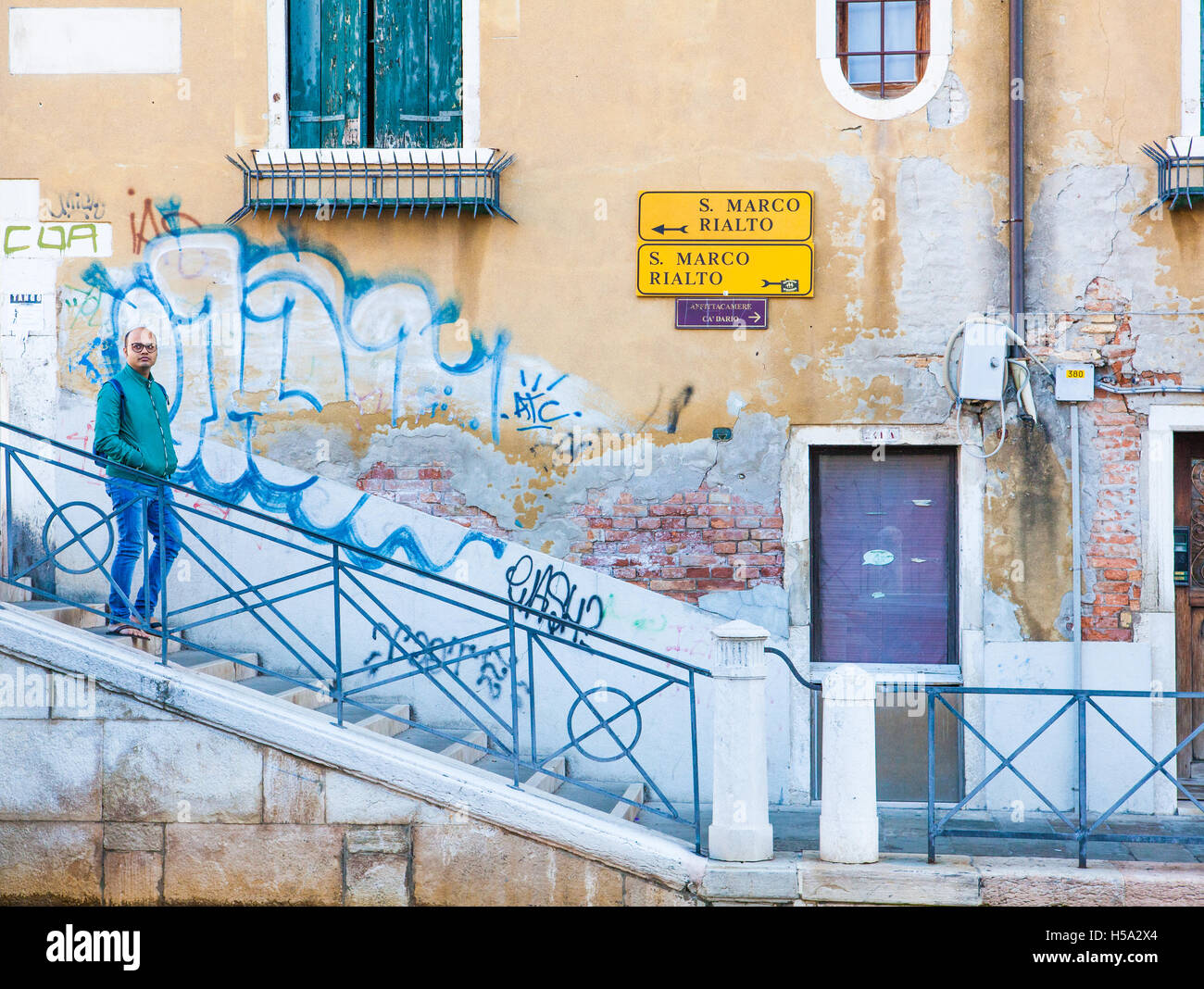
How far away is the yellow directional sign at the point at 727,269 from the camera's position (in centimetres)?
679

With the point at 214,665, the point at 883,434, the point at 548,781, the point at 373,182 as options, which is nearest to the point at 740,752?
the point at 548,781

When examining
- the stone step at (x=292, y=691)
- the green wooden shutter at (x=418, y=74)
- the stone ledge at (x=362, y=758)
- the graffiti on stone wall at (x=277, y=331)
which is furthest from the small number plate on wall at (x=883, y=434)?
the stone step at (x=292, y=691)

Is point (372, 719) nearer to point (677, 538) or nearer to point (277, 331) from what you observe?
point (677, 538)

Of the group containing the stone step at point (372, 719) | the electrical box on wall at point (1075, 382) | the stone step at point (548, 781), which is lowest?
the stone step at point (548, 781)

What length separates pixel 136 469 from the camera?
5.40m

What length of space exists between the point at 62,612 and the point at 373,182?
118 inches

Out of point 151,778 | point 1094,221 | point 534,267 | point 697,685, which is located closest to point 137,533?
point 151,778

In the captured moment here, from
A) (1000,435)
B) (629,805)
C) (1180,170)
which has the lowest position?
(629,805)

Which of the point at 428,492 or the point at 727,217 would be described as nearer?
the point at 727,217

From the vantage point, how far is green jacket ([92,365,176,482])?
5426mm

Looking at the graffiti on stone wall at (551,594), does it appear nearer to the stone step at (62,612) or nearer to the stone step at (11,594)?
the stone step at (62,612)

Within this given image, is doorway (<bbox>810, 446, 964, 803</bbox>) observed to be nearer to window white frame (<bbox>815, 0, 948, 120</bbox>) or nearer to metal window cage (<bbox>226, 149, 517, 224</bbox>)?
window white frame (<bbox>815, 0, 948, 120</bbox>)

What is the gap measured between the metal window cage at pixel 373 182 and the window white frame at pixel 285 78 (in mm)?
116

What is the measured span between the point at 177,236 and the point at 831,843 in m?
5.12
